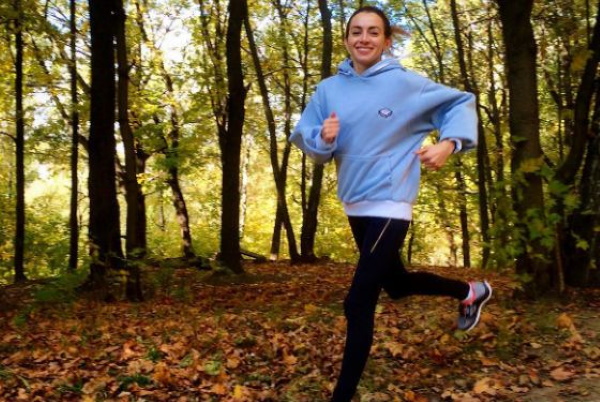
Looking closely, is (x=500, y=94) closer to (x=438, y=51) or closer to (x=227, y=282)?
(x=438, y=51)

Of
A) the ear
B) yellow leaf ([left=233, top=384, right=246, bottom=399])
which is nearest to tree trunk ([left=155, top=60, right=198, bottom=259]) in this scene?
yellow leaf ([left=233, top=384, right=246, bottom=399])

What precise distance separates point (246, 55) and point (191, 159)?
4.23 metres

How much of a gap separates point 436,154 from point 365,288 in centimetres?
84

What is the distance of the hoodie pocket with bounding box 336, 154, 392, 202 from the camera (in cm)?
300

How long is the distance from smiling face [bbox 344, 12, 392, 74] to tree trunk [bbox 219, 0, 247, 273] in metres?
7.10

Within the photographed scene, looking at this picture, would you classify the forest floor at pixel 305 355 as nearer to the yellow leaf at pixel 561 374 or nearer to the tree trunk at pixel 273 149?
the yellow leaf at pixel 561 374

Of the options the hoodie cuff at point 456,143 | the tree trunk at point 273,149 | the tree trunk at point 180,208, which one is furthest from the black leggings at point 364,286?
the tree trunk at point 180,208

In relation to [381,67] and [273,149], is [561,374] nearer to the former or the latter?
[381,67]

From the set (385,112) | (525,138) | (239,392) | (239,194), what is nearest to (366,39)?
(385,112)

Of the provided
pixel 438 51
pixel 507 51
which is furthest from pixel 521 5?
pixel 438 51

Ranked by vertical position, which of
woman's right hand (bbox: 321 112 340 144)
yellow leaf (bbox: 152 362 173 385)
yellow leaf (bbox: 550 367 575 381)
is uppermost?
woman's right hand (bbox: 321 112 340 144)

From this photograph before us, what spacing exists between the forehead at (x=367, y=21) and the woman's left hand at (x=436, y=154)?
31.5 inches

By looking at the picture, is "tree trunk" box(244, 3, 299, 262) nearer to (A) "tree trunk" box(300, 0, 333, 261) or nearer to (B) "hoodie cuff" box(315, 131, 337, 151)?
(A) "tree trunk" box(300, 0, 333, 261)

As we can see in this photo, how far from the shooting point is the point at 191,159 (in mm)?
18031
